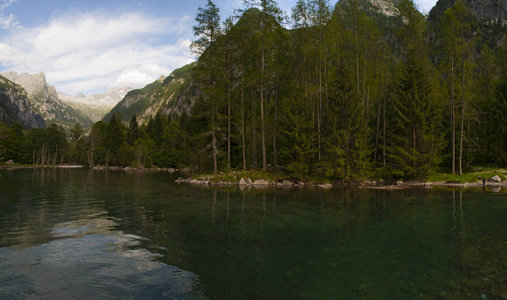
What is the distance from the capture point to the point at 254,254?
9.03m

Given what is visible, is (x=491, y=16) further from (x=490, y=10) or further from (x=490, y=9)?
(x=490, y=9)

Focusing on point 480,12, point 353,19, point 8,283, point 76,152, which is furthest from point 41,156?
point 480,12

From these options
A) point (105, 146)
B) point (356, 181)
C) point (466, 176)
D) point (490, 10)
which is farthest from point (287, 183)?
point (490, 10)

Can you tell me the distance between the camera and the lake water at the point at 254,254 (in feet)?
21.4

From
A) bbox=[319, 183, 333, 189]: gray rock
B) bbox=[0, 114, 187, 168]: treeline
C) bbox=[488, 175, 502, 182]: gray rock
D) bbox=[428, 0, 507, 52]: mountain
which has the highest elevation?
bbox=[428, 0, 507, 52]: mountain

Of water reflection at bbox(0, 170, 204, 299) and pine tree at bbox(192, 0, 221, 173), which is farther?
pine tree at bbox(192, 0, 221, 173)

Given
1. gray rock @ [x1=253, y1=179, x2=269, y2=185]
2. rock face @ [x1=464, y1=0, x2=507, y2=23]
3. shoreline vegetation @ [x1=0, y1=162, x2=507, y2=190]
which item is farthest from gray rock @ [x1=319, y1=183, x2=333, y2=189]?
rock face @ [x1=464, y1=0, x2=507, y2=23]

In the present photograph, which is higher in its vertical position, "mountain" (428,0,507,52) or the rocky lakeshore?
"mountain" (428,0,507,52)

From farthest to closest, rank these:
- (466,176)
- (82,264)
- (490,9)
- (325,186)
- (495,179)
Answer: (490,9)
(325,186)
(466,176)
(495,179)
(82,264)

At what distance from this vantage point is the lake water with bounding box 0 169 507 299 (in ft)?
21.4

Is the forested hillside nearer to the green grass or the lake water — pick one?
the green grass

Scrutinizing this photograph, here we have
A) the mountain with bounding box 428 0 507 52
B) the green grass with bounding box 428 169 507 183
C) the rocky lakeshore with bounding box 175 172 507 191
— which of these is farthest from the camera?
the mountain with bounding box 428 0 507 52

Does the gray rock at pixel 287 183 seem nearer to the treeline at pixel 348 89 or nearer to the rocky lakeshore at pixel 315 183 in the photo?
the rocky lakeshore at pixel 315 183

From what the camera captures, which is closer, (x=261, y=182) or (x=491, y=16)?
(x=261, y=182)
